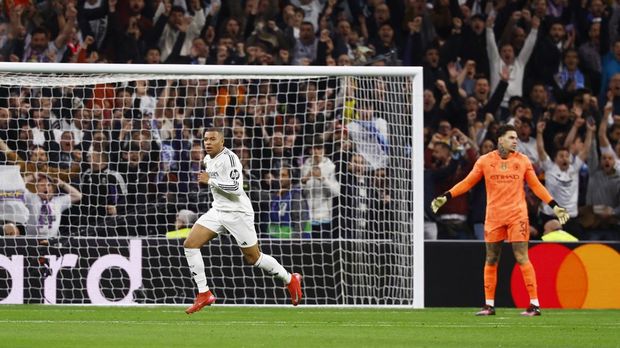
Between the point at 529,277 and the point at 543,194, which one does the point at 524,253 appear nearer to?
the point at 529,277

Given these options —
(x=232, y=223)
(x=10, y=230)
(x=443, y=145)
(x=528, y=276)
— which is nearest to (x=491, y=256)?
(x=528, y=276)

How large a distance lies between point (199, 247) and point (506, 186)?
132 inches

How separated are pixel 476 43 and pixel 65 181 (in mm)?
6806

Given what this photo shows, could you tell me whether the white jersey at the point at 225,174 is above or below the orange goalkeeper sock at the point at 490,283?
above

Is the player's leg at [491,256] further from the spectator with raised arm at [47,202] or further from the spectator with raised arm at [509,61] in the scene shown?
the spectator with raised arm at [509,61]

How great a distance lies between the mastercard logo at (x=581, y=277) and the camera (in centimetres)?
1582

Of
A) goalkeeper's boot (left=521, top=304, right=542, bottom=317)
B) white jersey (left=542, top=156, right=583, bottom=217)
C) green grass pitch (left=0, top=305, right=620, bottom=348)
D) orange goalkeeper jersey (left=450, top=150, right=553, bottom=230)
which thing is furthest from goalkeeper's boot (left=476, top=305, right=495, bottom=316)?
white jersey (left=542, top=156, right=583, bottom=217)

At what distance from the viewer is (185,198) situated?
1634 centimetres

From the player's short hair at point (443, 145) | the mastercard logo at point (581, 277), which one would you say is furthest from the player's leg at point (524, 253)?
the player's short hair at point (443, 145)

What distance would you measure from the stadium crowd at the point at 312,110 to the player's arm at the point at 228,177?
2884mm

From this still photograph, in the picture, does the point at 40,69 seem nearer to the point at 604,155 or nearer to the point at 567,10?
the point at 604,155

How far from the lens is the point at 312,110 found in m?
16.6

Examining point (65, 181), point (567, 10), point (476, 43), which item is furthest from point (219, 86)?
point (567, 10)

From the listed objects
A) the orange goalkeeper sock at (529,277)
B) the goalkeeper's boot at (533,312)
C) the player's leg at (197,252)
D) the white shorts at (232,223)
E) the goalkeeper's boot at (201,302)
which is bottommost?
the goalkeeper's boot at (533,312)
